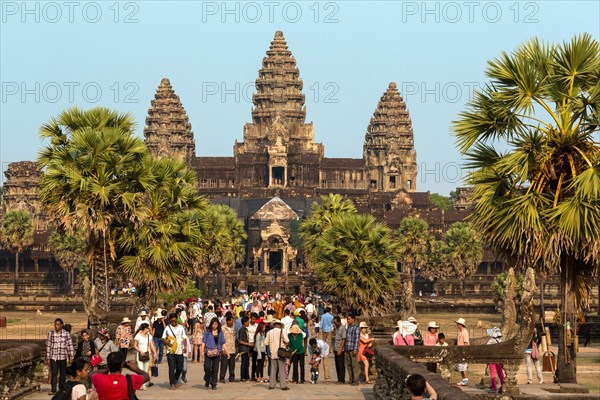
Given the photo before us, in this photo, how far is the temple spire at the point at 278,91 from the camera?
637ft

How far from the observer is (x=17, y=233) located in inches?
5017

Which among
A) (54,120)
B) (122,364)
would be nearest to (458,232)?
(54,120)

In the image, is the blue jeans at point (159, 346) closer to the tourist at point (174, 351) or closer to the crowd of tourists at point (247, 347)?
the crowd of tourists at point (247, 347)

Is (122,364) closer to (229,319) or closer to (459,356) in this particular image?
(459,356)

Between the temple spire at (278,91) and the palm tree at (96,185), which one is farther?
the temple spire at (278,91)

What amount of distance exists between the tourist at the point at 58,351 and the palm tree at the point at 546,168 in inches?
332

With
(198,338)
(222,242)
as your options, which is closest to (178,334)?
(198,338)

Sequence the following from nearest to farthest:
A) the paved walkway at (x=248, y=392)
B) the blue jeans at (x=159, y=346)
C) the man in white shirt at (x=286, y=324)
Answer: the paved walkway at (x=248, y=392), the man in white shirt at (x=286, y=324), the blue jeans at (x=159, y=346)

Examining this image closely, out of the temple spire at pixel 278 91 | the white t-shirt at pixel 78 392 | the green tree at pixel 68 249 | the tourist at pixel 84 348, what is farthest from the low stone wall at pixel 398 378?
the temple spire at pixel 278 91

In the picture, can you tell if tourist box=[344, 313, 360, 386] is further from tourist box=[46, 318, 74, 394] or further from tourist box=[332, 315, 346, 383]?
tourist box=[46, 318, 74, 394]

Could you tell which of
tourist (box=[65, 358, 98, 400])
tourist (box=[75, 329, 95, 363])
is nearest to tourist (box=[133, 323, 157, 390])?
tourist (box=[75, 329, 95, 363])

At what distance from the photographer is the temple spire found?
194 metres

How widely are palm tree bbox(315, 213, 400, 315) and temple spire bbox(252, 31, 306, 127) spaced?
13466 cm

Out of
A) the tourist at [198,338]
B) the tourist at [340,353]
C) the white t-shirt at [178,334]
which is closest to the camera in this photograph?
the white t-shirt at [178,334]
